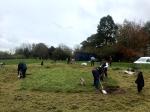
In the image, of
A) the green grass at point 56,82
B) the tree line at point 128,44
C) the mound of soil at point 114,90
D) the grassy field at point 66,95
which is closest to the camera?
the grassy field at point 66,95

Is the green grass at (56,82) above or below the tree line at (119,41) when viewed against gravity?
below

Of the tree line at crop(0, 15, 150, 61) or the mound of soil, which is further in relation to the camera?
the tree line at crop(0, 15, 150, 61)

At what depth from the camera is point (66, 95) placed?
87.8 ft

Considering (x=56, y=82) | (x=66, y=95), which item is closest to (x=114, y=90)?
(x=66, y=95)

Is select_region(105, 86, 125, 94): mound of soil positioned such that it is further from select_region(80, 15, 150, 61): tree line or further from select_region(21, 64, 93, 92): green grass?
select_region(80, 15, 150, 61): tree line

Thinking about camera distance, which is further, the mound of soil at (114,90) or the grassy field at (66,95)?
the mound of soil at (114,90)

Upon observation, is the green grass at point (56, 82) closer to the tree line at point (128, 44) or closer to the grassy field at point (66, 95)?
the grassy field at point (66, 95)

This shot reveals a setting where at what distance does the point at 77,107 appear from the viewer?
2200 centimetres

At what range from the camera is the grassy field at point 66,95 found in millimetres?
21828

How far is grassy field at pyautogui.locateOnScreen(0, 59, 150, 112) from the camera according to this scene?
71.6ft

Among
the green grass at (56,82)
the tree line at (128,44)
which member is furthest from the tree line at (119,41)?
the green grass at (56,82)

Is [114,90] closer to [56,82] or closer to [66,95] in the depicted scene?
[66,95]

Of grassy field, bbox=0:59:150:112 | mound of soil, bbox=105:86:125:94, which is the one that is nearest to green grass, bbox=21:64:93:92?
grassy field, bbox=0:59:150:112

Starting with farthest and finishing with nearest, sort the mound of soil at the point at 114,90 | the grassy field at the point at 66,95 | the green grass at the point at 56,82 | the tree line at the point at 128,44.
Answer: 1. the tree line at the point at 128,44
2. the green grass at the point at 56,82
3. the mound of soil at the point at 114,90
4. the grassy field at the point at 66,95
